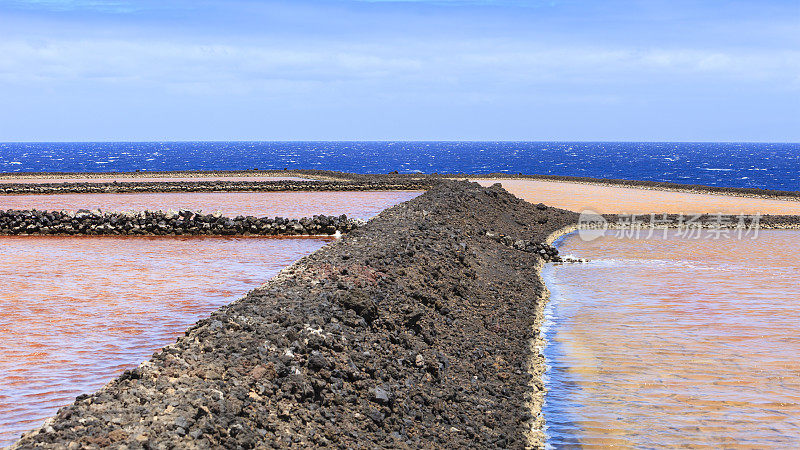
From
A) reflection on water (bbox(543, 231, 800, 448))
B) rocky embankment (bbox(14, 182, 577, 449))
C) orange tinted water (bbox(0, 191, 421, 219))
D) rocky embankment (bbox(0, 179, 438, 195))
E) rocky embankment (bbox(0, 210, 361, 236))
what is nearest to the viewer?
rocky embankment (bbox(14, 182, 577, 449))

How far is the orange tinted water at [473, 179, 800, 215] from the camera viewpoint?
117 ft

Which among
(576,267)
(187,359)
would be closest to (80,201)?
(576,267)

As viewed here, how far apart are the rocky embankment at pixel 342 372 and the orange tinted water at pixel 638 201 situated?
2348cm

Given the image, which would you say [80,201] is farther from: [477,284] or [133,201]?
[477,284]

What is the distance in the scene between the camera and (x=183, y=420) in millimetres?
6078

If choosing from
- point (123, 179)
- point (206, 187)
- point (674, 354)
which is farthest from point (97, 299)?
point (123, 179)

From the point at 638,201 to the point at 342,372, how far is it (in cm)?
3540

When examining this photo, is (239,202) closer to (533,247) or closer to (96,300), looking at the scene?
(533,247)

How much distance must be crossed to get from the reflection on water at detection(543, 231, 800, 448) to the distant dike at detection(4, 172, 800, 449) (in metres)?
0.67

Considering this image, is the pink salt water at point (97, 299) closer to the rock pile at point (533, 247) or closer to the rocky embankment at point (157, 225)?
the rocky embankment at point (157, 225)

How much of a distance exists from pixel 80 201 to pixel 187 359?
3339 centimetres

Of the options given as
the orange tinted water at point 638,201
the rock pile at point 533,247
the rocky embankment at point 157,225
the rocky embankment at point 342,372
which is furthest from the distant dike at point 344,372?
the orange tinted water at point 638,201

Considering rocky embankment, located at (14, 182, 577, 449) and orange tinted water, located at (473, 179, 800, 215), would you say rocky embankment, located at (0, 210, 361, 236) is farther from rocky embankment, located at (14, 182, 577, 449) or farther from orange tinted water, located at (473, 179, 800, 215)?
orange tinted water, located at (473, 179, 800, 215)

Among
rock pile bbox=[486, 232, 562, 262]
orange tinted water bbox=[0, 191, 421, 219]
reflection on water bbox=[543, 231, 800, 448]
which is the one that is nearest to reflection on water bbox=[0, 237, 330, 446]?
rock pile bbox=[486, 232, 562, 262]
